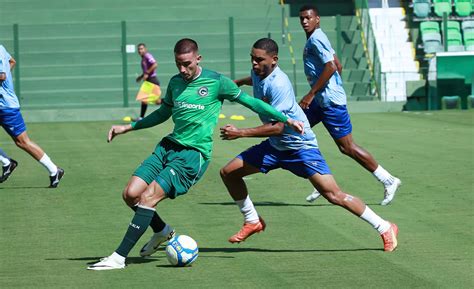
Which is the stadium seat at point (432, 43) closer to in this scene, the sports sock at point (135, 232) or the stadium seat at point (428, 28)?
the stadium seat at point (428, 28)

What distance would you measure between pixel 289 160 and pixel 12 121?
613cm

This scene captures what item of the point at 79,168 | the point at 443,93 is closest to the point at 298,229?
the point at 79,168

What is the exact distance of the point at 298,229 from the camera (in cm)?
1149

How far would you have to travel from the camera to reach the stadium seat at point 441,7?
114 ft

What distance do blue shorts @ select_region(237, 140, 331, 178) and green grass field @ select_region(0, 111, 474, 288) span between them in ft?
2.31

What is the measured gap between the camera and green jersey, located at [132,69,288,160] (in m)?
9.65

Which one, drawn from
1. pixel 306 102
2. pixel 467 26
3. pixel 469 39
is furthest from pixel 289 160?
pixel 467 26

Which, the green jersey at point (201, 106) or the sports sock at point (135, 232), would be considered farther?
the green jersey at point (201, 106)

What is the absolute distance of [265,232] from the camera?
11.3 metres

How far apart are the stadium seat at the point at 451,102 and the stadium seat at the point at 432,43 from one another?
2949 mm

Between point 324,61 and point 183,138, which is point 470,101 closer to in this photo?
point 324,61

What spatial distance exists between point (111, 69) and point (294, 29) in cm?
564

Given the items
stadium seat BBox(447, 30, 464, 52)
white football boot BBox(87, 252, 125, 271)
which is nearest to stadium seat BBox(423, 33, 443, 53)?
stadium seat BBox(447, 30, 464, 52)

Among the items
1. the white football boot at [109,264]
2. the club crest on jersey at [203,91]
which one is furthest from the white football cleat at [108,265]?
the club crest on jersey at [203,91]
